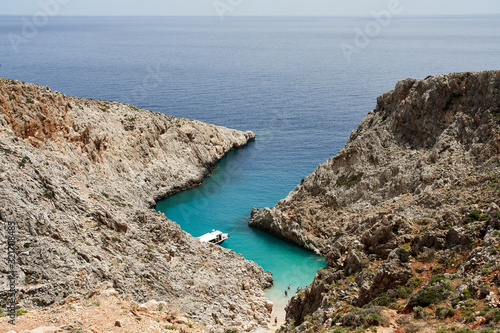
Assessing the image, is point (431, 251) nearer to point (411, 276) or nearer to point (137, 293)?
point (411, 276)

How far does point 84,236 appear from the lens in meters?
37.8

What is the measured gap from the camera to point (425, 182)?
44.5m

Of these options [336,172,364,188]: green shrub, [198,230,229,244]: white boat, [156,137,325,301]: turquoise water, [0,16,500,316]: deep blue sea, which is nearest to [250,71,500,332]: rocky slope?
[336,172,364,188]: green shrub

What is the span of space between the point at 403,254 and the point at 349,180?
25952mm

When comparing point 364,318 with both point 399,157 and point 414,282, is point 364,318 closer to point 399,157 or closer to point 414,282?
point 414,282

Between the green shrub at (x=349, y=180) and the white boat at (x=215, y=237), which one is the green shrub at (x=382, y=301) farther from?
the white boat at (x=215, y=237)

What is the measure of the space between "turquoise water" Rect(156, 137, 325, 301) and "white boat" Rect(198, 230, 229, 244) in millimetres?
772

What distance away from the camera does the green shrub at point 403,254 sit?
29.0 m

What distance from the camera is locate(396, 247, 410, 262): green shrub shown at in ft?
95.1

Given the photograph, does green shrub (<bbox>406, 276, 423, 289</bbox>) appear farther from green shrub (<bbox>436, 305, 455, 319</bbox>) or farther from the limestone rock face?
the limestone rock face

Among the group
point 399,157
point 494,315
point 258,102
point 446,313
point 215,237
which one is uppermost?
point 258,102

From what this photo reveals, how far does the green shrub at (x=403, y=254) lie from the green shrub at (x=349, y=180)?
24.4 metres

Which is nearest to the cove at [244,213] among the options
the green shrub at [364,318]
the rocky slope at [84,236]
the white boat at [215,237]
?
the white boat at [215,237]

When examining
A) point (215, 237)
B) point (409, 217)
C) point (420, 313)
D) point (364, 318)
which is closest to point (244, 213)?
point (215, 237)
